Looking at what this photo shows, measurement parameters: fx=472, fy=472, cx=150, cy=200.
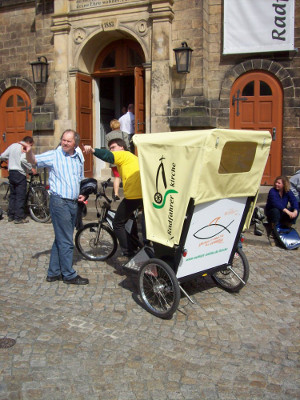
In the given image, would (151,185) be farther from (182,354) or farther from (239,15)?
(239,15)

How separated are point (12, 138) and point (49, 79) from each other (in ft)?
7.65

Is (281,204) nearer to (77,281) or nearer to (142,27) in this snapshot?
(77,281)

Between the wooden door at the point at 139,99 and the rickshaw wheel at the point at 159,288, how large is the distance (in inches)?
272

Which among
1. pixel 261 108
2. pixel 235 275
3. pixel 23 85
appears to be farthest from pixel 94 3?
pixel 235 275

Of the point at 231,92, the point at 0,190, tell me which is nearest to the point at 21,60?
the point at 0,190

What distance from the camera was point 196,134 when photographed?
4203mm

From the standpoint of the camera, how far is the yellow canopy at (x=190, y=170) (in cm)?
423

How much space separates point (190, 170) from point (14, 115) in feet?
34.3

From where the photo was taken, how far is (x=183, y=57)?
33.8 feet

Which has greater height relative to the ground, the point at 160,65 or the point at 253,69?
the point at 160,65

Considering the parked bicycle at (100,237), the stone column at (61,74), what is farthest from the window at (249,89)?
the parked bicycle at (100,237)

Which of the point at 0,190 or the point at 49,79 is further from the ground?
the point at 49,79

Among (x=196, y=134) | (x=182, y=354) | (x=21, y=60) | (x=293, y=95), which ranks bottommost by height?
(x=182, y=354)

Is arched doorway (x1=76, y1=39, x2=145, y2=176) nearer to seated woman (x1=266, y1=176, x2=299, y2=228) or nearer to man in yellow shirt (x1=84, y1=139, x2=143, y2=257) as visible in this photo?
seated woman (x1=266, y1=176, x2=299, y2=228)
